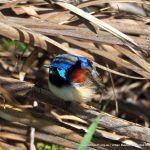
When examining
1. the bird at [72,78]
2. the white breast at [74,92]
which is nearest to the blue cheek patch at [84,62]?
the bird at [72,78]

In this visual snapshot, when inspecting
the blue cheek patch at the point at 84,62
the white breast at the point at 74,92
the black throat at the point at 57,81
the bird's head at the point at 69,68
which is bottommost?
the white breast at the point at 74,92

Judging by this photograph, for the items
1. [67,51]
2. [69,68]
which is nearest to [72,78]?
[69,68]

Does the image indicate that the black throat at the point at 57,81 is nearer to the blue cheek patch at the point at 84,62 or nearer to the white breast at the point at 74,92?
the white breast at the point at 74,92

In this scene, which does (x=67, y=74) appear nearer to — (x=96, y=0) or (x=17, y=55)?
(x=96, y=0)

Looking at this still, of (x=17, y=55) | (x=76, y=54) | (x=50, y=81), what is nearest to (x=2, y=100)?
(x=50, y=81)

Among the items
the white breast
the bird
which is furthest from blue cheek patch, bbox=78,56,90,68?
the white breast

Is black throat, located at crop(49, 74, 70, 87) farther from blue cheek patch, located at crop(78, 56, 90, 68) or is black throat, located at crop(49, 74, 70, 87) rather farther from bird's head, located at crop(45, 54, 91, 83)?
blue cheek patch, located at crop(78, 56, 90, 68)

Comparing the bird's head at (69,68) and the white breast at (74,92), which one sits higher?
the bird's head at (69,68)
